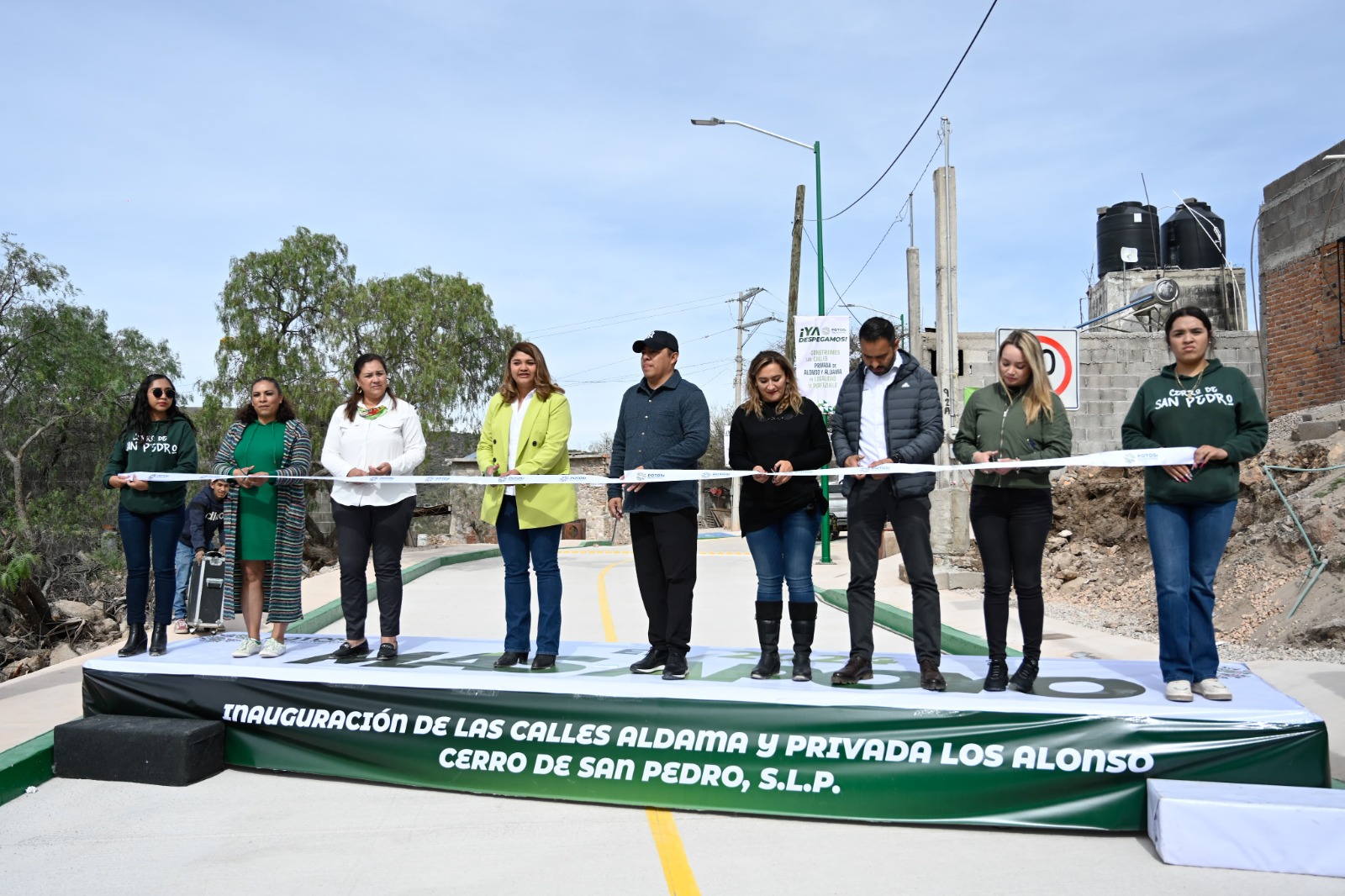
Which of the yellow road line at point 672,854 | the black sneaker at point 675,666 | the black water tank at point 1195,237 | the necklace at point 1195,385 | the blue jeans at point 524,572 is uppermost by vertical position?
the black water tank at point 1195,237

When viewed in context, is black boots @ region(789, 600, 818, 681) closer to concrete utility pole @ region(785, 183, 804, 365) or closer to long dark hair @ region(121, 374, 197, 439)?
long dark hair @ region(121, 374, 197, 439)

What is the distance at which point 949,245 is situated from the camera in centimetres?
1606

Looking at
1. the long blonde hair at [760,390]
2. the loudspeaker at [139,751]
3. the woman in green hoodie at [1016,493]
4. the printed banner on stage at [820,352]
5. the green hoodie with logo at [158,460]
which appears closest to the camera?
the woman in green hoodie at [1016,493]

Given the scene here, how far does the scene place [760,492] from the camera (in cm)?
550

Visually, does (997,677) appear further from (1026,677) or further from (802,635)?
(802,635)

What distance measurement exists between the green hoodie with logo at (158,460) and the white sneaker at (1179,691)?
5851 mm

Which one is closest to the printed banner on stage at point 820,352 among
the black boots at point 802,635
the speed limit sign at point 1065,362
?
the speed limit sign at point 1065,362

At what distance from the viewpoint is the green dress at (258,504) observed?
20.7 ft

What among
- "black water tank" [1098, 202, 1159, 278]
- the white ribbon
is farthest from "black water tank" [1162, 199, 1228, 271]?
the white ribbon

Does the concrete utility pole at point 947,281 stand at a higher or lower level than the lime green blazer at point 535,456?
higher

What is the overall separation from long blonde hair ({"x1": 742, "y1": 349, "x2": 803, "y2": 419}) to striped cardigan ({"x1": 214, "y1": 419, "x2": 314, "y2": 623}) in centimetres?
286

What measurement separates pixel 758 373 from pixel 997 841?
2.69m

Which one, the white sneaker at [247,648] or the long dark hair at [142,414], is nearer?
the white sneaker at [247,648]

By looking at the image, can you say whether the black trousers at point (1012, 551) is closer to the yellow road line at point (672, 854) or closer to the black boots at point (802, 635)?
the black boots at point (802, 635)
